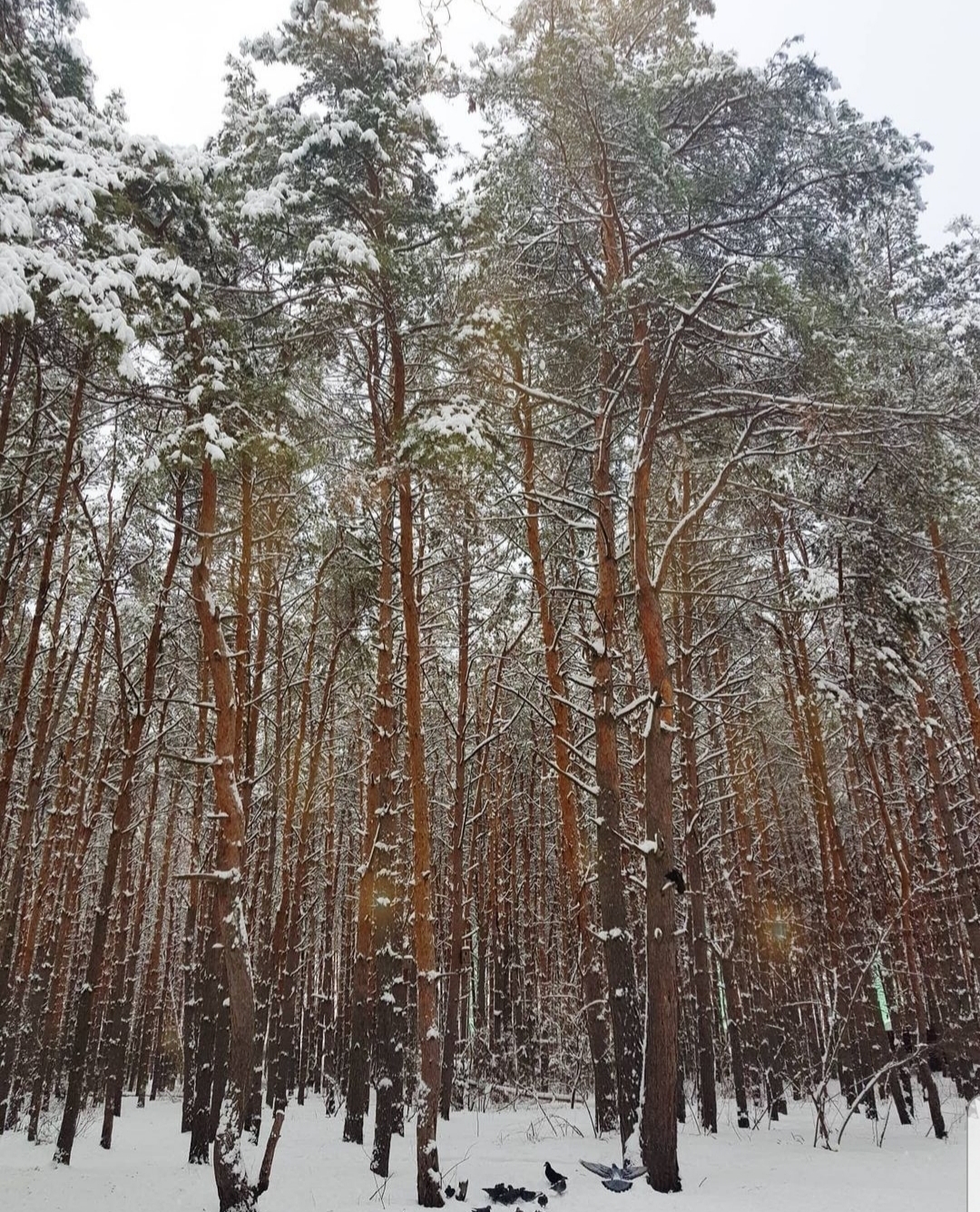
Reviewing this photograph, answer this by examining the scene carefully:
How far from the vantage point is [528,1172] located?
27.1 ft

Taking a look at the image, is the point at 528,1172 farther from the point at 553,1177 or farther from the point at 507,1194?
the point at 507,1194

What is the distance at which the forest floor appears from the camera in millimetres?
7105

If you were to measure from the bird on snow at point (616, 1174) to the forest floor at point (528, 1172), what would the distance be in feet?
0.29

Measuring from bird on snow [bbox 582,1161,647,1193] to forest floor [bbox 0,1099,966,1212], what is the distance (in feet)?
A: 0.29

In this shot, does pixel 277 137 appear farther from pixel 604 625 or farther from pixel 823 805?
pixel 823 805

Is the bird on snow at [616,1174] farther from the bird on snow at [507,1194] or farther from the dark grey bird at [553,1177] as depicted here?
the bird on snow at [507,1194]

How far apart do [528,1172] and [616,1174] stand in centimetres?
133

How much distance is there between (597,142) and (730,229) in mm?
1991

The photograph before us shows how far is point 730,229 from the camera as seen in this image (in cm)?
943

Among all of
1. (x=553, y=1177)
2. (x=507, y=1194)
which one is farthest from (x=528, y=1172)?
(x=507, y=1194)

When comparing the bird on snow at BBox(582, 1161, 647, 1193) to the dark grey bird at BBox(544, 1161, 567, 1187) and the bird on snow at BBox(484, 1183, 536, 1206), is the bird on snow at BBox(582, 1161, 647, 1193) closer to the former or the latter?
the dark grey bird at BBox(544, 1161, 567, 1187)

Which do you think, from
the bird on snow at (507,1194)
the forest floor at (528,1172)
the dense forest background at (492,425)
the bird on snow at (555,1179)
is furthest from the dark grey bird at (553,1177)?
the dense forest background at (492,425)

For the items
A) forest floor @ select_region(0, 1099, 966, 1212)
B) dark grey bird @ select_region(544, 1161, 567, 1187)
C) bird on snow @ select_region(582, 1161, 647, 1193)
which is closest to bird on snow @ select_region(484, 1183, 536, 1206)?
forest floor @ select_region(0, 1099, 966, 1212)

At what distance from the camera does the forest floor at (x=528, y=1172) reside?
7105 millimetres
